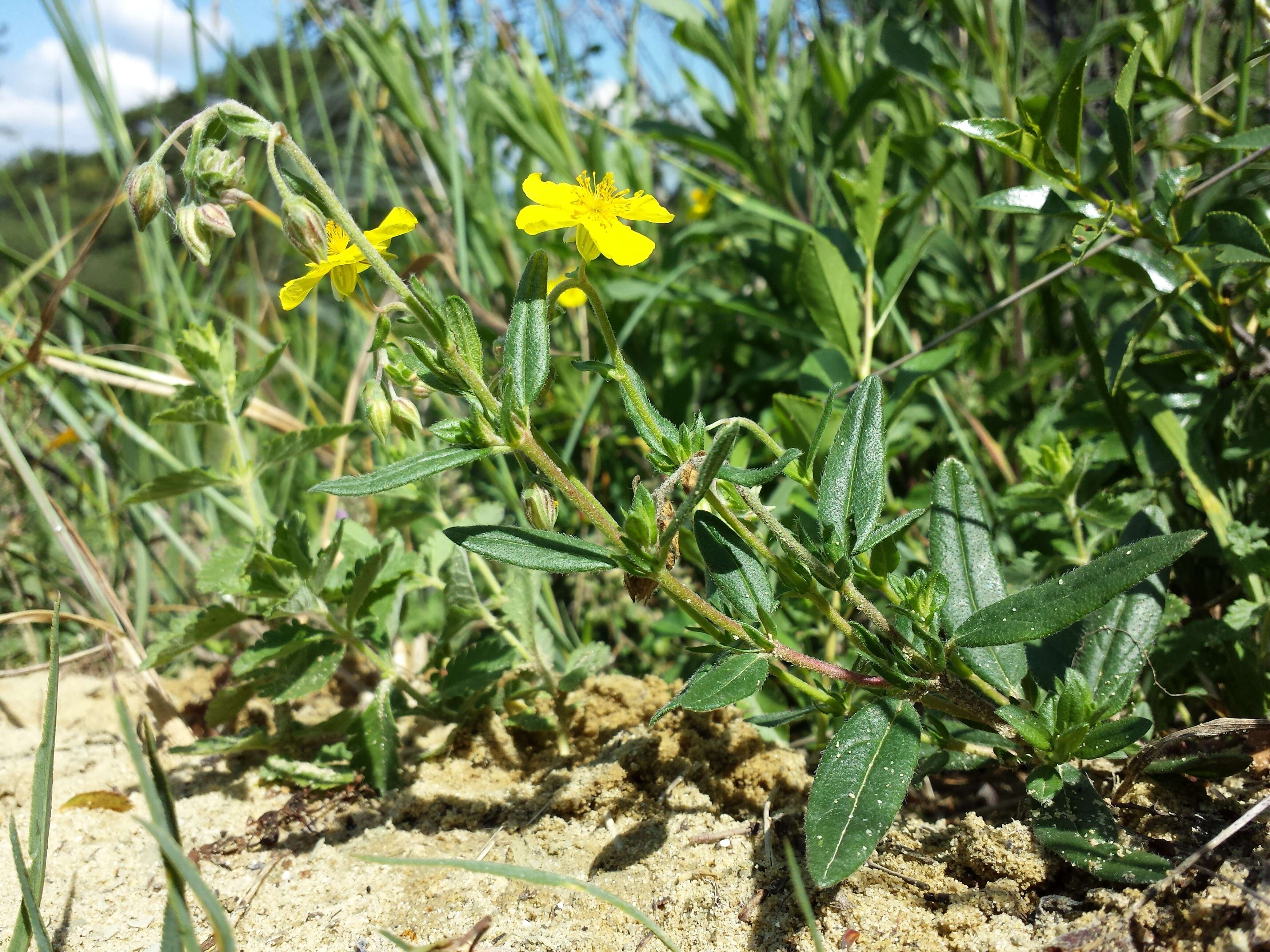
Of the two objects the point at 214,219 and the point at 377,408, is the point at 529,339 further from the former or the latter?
the point at 214,219

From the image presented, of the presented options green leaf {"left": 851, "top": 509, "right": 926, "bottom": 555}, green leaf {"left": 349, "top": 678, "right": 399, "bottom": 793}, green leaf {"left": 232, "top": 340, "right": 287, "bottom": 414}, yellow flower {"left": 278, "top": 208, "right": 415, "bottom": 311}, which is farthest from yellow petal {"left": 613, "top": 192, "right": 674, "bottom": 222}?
green leaf {"left": 349, "top": 678, "right": 399, "bottom": 793}

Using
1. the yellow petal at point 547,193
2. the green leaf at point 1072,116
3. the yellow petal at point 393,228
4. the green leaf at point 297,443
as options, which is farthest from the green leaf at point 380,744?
the green leaf at point 1072,116

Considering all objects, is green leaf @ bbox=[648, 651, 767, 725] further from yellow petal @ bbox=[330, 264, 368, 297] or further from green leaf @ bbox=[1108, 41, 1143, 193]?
green leaf @ bbox=[1108, 41, 1143, 193]

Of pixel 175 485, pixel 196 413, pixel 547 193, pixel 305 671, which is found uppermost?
pixel 547 193

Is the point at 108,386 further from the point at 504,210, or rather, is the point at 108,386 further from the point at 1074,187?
the point at 1074,187

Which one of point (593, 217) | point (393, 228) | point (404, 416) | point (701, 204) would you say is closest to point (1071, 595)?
point (593, 217)

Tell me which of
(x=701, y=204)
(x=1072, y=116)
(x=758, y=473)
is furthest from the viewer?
(x=701, y=204)
